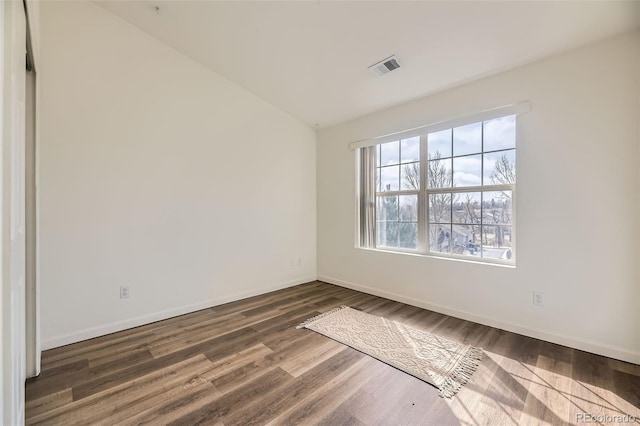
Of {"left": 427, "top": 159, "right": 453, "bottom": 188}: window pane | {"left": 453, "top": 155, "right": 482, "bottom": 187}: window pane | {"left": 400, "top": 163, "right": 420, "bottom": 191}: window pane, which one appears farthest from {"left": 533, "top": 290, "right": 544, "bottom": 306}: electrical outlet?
{"left": 400, "top": 163, "right": 420, "bottom": 191}: window pane

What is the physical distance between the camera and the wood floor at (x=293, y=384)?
157 cm

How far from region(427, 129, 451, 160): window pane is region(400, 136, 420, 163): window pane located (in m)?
0.15

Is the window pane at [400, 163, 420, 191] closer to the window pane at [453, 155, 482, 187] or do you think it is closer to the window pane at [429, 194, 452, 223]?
the window pane at [429, 194, 452, 223]

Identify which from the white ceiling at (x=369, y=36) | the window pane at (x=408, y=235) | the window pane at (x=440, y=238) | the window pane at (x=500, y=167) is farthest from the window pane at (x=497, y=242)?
the white ceiling at (x=369, y=36)

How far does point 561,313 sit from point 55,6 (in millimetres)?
5151

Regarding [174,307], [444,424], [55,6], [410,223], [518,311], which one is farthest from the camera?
[410,223]

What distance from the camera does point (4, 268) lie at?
949 mm

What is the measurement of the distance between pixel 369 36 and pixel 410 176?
1.72m

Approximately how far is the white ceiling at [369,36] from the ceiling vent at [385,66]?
7cm

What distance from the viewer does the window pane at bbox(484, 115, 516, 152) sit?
2.70m

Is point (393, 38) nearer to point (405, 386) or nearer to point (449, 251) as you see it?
point (449, 251)

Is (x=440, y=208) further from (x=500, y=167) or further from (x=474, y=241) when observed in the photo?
(x=500, y=167)

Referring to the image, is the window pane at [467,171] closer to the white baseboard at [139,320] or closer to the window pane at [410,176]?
the window pane at [410,176]

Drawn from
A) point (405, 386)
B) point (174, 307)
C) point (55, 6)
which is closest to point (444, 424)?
point (405, 386)
